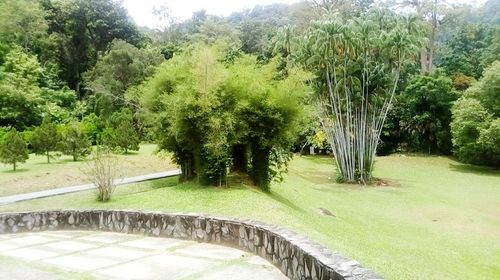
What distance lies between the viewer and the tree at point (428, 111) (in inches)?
1174

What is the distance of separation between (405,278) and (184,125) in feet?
24.6

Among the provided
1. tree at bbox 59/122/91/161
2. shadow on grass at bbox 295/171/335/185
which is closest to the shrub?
tree at bbox 59/122/91/161

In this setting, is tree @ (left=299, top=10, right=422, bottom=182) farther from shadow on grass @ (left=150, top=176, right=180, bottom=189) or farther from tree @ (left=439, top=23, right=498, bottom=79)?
tree @ (left=439, top=23, right=498, bottom=79)

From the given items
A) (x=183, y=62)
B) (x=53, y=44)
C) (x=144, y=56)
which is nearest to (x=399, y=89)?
(x=144, y=56)

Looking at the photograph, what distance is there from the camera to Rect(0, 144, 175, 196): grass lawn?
42.4ft

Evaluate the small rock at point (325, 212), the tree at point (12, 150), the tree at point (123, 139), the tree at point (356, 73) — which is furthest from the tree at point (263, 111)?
the tree at point (123, 139)

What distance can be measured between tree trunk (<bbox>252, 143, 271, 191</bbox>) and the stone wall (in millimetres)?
5683

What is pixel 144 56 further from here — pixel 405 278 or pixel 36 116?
pixel 405 278

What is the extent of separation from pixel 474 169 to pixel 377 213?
614 inches

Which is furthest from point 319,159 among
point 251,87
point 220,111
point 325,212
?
point 220,111

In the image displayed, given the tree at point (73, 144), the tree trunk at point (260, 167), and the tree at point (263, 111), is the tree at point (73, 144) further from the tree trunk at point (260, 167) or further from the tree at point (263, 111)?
the tree trunk at point (260, 167)

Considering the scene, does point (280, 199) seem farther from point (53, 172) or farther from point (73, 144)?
point (73, 144)

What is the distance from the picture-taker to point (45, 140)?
16703 mm

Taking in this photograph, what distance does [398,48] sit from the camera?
19.7 metres
